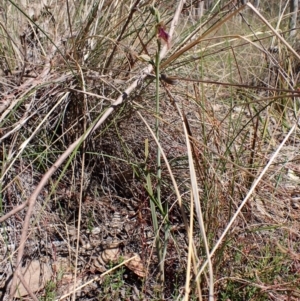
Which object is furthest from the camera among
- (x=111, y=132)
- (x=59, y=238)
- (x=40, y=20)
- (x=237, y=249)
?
(x=40, y=20)

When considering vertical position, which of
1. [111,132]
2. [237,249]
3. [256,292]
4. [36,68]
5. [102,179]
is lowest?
[256,292]

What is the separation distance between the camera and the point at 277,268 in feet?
4.78

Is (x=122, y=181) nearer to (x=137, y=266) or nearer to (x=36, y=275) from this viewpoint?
(x=137, y=266)

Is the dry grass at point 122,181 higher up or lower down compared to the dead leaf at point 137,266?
higher up

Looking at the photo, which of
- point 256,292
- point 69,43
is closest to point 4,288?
point 256,292

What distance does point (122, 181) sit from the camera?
5.69 ft

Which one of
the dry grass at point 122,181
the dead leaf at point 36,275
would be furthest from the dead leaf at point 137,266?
the dead leaf at point 36,275

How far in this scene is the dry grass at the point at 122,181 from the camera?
56.6 inches

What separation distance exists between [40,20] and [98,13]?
26 centimetres

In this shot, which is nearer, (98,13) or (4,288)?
(4,288)

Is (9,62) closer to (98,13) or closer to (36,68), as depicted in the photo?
(36,68)

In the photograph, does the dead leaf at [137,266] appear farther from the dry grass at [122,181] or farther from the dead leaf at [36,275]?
the dead leaf at [36,275]

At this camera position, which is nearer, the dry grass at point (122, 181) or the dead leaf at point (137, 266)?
the dry grass at point (122, 181)

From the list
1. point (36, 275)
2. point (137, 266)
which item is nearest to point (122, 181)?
point (137, 266)
